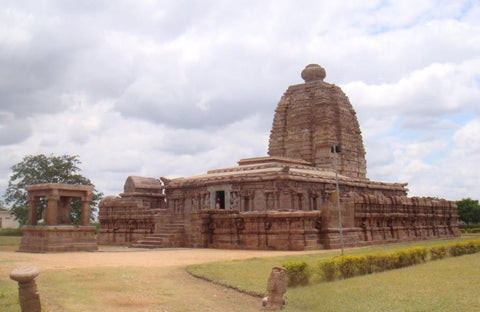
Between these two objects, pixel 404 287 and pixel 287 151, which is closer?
pixel 404 287

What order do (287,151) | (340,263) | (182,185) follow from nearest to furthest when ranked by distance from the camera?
(340,263), (182,185), (287,151)

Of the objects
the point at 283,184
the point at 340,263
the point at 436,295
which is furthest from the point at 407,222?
the point at 436,295

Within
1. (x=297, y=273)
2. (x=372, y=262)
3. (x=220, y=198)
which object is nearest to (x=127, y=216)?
(x=220, y=198)

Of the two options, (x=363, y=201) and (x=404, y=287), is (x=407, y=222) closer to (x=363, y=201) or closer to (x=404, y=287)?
(x=363, y=201)

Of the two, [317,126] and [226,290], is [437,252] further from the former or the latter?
[317,126]

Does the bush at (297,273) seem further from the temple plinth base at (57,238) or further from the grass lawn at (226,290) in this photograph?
the temple plinth base at (57,238)

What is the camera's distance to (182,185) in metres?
31.8

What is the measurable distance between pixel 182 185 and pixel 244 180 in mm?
5903

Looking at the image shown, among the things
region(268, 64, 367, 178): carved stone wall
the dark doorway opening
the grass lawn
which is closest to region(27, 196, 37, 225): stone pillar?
the grass lawn

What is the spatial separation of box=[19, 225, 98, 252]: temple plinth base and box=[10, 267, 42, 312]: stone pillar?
42.9 feet

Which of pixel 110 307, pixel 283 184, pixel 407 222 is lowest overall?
pixel 110 307

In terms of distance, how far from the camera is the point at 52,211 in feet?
66.4

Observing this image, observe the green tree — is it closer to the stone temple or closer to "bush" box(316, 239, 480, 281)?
the stone temple

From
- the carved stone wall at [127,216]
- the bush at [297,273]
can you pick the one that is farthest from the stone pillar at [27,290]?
the carved stone wall at [127,216]
